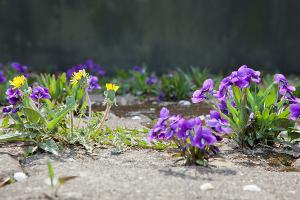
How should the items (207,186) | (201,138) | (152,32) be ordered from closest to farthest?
(207,186)
(201,138)
(152,32)

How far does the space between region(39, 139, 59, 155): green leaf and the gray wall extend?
455 centimetres

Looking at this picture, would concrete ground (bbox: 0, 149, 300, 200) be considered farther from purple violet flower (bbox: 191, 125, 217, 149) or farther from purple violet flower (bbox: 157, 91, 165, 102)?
purple violet flower (bbox: 157, 91, 165, 102)

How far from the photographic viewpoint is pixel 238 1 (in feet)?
Answer: 24.6

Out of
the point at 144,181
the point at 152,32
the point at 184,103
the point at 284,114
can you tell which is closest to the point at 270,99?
the point at 284,114

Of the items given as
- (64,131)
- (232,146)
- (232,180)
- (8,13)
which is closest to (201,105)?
(232,146)

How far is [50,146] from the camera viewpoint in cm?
302

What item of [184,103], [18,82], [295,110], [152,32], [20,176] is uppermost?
[152,32]

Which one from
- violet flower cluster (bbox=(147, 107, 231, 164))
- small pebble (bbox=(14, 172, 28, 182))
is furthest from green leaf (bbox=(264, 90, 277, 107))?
small pebble (bbox=(14, 172, 28, 182))

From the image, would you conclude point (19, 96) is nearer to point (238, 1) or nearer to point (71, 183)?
point (71, 183)

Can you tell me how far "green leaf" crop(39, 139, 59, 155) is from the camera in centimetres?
297

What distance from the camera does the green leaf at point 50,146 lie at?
9.76ft

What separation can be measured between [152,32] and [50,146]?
4697 mm

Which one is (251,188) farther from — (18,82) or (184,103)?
(184,103)

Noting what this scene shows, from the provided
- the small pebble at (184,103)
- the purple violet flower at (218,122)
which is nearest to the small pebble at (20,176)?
the purple violet flower at (218,122)
